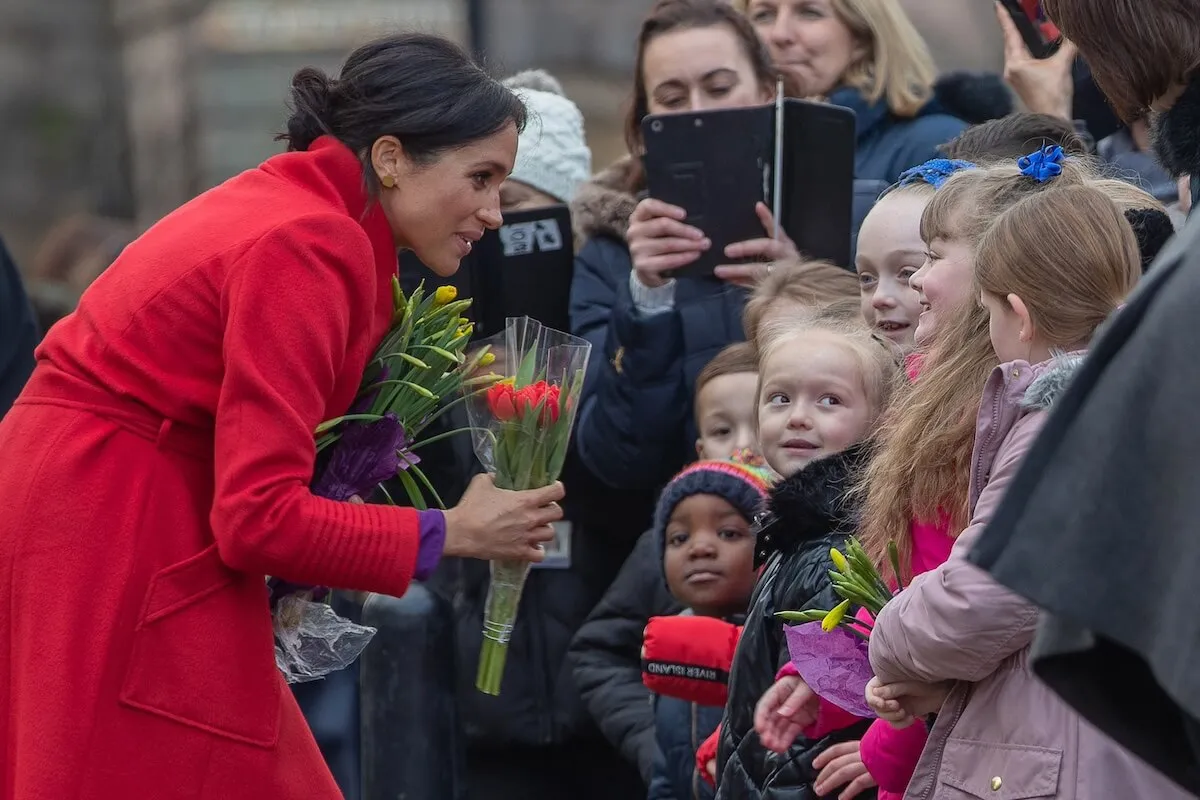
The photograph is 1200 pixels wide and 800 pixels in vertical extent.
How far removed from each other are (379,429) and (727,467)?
95 centimetres

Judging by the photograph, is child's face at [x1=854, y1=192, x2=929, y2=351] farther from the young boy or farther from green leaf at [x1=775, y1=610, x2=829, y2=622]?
green leaf at [x1=775, y1=610, x2=829, y2=622]

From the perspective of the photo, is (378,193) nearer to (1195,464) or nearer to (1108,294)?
(1108,294)

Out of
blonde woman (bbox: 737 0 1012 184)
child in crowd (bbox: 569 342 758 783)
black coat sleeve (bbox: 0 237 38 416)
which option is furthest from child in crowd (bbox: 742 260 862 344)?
black coat sleeve (bbox: 0 237 38 416)

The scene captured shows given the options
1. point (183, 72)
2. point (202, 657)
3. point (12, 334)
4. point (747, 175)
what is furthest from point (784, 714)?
point (183, 72)

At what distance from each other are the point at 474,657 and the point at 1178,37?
287 cm

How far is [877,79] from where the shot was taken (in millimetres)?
4719

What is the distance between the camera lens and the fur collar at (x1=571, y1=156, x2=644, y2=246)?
487 centimetres

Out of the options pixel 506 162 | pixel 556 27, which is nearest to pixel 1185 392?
pixel 506 162

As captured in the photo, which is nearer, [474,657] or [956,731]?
[956,731]

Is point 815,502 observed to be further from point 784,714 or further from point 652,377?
point 652,377

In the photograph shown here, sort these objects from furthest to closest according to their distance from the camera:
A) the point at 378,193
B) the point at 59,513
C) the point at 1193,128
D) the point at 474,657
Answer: the point at 474,657 → the point at 378,193 → the point at 59,513 → the point at 1193,128

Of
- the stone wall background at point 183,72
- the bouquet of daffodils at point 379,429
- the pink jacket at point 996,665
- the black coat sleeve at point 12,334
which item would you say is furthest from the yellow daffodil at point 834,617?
the stone wall background at point 183,72

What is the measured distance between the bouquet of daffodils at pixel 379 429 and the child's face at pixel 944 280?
0.86 metres

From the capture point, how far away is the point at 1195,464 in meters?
1.52
